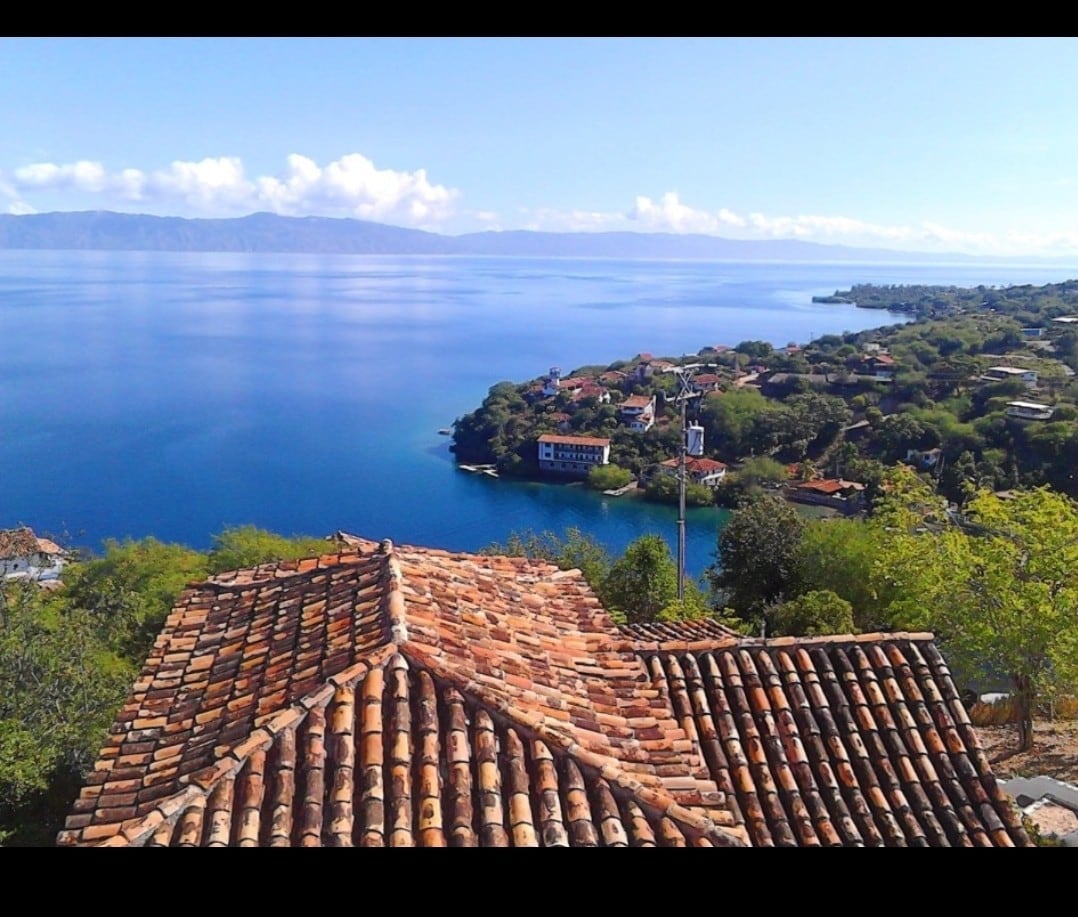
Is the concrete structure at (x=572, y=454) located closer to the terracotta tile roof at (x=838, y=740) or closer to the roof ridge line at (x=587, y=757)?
the terracotta tile roof at (x=838, y=740)

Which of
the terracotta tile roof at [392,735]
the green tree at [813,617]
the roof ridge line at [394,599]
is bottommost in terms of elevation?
the green tree at [813,617]

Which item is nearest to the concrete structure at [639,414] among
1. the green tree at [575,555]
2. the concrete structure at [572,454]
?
the concrete structure at [572,454]

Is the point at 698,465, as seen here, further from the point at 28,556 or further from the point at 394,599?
the point at 394,599

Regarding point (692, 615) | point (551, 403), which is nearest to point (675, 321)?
point (551, 403)

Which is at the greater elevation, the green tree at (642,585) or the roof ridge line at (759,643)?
the roof ridge line at (759,643)

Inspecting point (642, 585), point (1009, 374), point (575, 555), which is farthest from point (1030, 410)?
point (642, 585)

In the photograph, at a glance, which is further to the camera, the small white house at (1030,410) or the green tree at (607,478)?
the green tree at (607,478)
